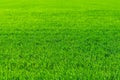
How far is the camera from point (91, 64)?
436 centimetres

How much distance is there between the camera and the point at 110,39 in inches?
241

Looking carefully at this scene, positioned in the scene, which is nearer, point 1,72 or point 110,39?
point 1,72

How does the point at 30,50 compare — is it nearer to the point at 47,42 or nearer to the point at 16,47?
the point at 16,47

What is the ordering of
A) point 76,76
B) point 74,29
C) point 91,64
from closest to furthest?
point 76,76
point 91,64
point 74,29

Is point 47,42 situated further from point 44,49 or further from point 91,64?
point 91,64

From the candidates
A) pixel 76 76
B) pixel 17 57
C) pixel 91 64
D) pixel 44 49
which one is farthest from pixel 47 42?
pixel 76 76

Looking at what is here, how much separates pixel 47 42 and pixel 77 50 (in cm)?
88

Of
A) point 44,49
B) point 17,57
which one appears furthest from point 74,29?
point 17,57

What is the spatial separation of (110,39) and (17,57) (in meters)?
2.15

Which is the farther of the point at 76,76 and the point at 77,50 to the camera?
the point at 77,50

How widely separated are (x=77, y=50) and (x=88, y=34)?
1585 millimetres

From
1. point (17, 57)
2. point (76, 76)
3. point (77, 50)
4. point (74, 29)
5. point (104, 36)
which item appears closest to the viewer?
point (76, 76)

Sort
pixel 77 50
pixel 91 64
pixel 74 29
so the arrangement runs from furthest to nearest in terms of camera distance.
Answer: pixel 74 29 < pixel 77 50 < pixel 91 64

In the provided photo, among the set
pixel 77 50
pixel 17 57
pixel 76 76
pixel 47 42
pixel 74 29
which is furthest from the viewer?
pixel 74 29
